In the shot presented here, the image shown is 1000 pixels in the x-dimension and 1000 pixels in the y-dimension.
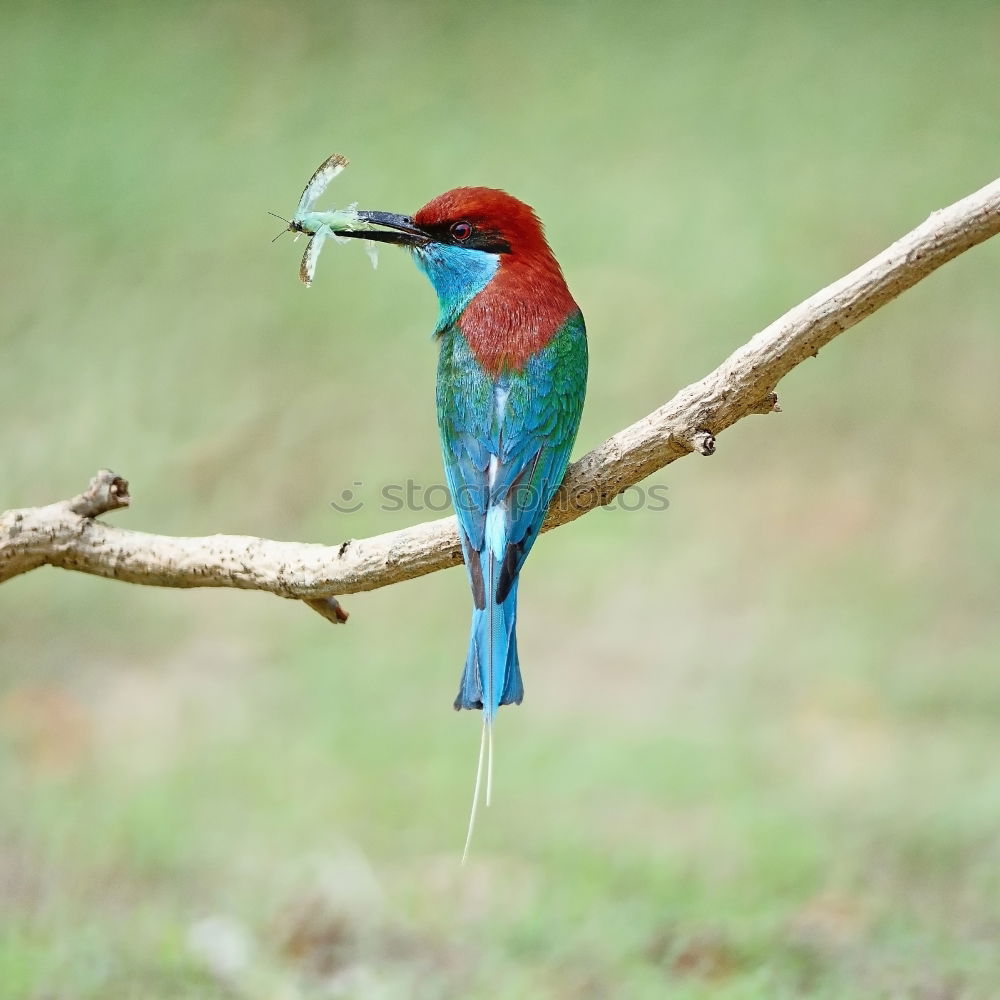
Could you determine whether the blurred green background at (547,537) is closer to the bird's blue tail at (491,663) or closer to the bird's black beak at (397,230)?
the bird's blue tail at (491,663)

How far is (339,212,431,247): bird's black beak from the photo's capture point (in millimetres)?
2482

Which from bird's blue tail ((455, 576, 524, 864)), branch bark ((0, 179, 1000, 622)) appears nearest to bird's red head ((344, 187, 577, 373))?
branch bark ((0, 179, 1000, 622))

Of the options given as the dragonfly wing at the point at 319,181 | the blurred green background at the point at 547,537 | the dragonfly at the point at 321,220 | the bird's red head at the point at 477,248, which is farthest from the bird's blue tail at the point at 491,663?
the blurred green background at the point at 547,537

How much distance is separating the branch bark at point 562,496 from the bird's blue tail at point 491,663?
4.6 inches

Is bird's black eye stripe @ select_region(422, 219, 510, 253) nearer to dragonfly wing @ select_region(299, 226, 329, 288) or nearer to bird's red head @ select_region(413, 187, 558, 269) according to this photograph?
bird's red head @ select_region(413, 187, 558, 269)

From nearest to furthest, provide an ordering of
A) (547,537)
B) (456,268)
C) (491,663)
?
(491,663) < (456,268) < (547,537)

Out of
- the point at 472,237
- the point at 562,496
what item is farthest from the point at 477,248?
the point at 562,496

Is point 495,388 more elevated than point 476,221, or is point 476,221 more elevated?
point 476,221

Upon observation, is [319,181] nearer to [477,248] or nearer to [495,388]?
[477,248]

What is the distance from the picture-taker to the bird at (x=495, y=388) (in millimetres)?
2090

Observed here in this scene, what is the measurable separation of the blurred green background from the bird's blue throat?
5.05ft

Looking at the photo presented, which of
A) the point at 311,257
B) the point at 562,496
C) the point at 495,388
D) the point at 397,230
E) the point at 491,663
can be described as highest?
the point at 397,230

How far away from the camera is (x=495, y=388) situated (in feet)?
7.47

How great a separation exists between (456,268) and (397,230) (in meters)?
0.14
